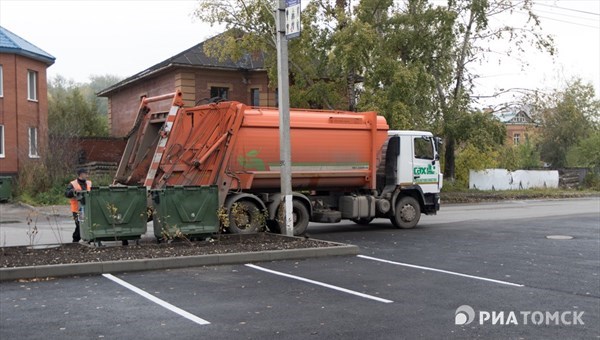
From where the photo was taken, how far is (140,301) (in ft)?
26.4

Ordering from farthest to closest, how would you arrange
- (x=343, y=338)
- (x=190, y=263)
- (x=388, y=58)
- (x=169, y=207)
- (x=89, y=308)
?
(x=388, y=58) → (x=169, y=207) → (x=190, y=263) → (x=89, y=308) → (x=343, y=338)

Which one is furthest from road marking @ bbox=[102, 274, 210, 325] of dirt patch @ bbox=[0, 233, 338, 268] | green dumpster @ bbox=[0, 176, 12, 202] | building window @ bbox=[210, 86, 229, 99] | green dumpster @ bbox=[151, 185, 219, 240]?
building window @ bbox=[210, 86, 229, 99]

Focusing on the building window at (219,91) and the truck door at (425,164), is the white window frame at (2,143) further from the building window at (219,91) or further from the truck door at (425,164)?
the truck door at (425,164)

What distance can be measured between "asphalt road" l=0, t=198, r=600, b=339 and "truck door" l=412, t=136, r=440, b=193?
15.5ft

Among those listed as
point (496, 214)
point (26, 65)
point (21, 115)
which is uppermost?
point (26, 65)

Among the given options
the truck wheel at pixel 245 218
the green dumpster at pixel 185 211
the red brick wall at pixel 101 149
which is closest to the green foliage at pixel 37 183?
the red brick wall at pixel 101 149

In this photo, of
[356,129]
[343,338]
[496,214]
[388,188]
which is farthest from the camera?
[496,214]

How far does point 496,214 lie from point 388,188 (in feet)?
26.9

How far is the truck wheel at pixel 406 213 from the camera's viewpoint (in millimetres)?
17641

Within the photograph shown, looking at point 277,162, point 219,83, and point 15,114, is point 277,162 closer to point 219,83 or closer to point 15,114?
point 219,83

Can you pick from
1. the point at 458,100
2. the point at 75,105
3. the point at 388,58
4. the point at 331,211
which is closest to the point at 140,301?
the point at 331,211

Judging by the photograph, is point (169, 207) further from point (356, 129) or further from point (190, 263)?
point (356, 129)

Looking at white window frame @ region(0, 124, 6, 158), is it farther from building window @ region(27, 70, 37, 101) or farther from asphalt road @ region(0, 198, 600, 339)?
asphalt road @ region(0, 198, 600, 339)

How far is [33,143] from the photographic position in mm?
32438
